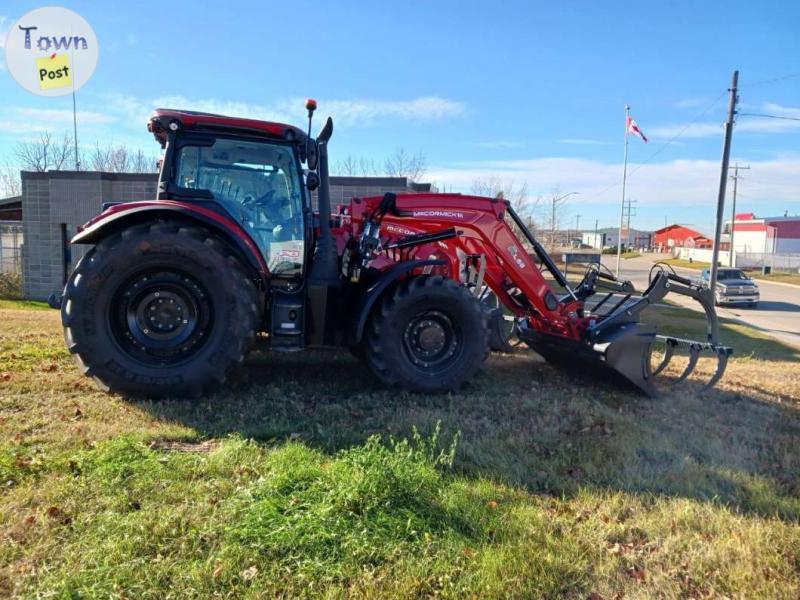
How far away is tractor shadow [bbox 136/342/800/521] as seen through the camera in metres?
4.17

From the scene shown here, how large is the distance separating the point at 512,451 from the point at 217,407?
8.45ft

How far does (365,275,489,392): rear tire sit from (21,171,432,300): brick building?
9.87 m

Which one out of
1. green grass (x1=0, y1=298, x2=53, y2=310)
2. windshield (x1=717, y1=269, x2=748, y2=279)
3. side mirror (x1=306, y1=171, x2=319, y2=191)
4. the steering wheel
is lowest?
green grass (x1=0, y1=298, x2=53, y2=310)

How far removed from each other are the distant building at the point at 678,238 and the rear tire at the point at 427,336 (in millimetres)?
103475

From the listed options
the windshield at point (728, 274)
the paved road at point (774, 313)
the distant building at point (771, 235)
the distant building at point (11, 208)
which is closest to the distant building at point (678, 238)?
the distant building at point (771, 235)

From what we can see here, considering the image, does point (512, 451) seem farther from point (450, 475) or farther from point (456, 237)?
point (456, 237)

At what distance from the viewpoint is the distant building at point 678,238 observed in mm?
101562

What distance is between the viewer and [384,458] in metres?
3.86

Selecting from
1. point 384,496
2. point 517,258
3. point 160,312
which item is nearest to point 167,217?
point 160,312

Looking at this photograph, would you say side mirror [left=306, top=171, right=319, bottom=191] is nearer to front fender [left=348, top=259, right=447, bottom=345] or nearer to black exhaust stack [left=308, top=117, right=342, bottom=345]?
black exhaust stack [left=308, top=117, right=342, bottom=345]

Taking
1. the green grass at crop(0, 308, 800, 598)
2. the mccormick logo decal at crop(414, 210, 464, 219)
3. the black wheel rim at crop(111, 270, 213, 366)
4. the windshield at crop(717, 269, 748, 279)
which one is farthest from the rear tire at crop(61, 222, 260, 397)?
the windshield at crop(717, 269, 748, 279)

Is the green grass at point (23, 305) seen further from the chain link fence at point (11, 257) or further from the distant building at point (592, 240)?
the distant building at point (592, 240)

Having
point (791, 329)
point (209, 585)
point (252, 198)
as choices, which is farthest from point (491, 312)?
point (791, 329)

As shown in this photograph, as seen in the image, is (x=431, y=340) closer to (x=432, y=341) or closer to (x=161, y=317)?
(x=432, y=341)
